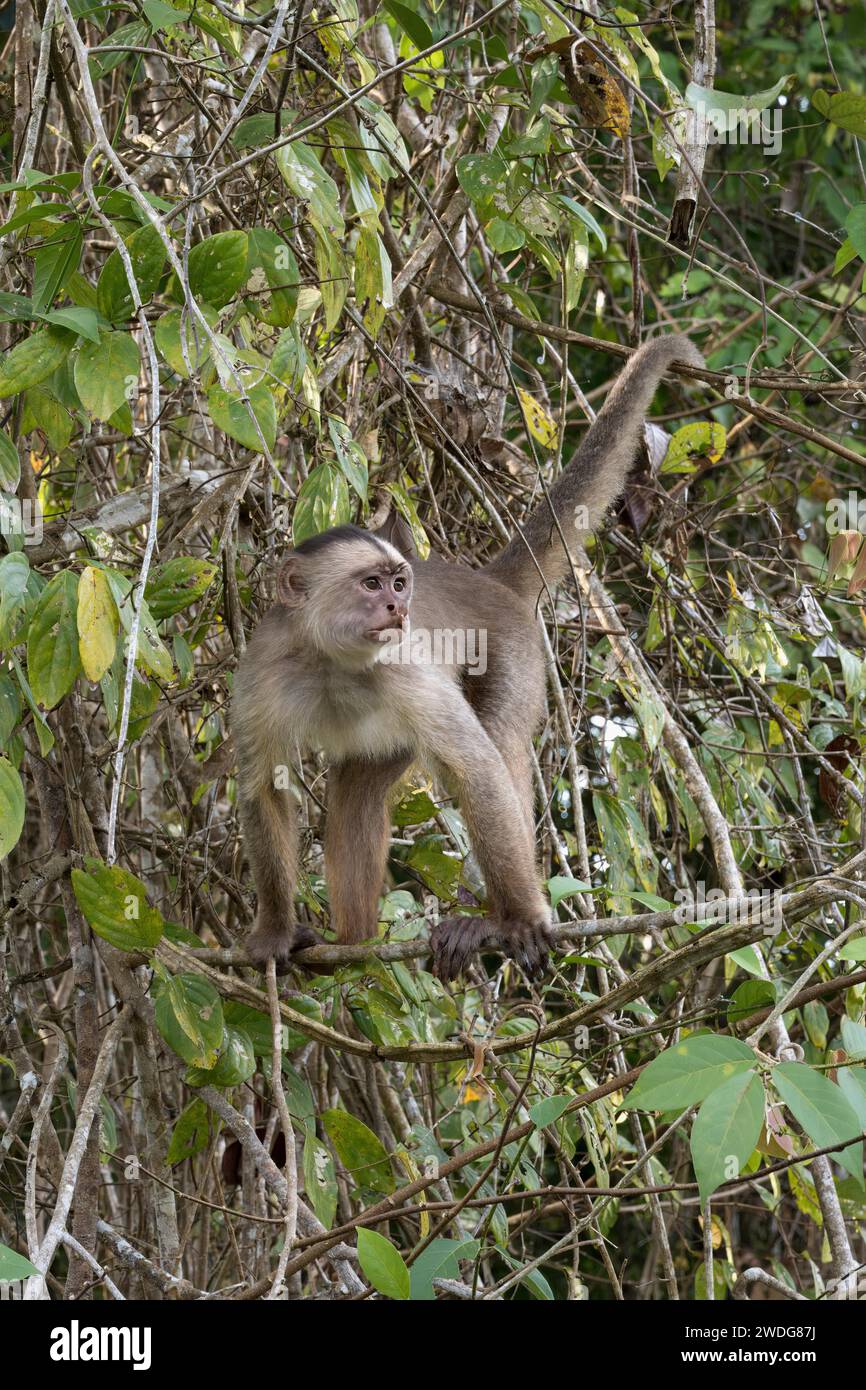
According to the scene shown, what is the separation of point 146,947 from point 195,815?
152 cm

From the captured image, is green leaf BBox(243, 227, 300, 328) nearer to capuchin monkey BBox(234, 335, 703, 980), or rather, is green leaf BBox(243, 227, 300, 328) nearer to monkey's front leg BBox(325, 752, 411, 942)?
capuchin monkey BBox(234, 335, 703, 980)

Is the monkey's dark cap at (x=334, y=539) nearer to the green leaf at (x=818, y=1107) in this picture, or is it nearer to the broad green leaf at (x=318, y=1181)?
the broad green leaf at (x=318, y=1181)

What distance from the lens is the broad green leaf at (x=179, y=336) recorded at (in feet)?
9.37

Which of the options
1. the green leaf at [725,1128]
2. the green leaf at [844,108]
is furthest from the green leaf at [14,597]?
the green leaf at [844,108]

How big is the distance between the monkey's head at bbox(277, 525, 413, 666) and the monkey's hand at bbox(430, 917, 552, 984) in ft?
Answer: 2.73

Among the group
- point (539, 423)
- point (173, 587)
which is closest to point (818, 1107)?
point (173, 587)

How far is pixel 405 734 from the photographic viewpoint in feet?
13.0

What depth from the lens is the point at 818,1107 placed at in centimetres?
187

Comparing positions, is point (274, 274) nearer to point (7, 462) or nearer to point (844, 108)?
point (7, 462)

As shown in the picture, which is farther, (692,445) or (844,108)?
(692,445)

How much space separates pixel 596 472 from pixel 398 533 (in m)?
0.75

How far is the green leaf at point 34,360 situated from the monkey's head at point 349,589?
1054 millimetres
